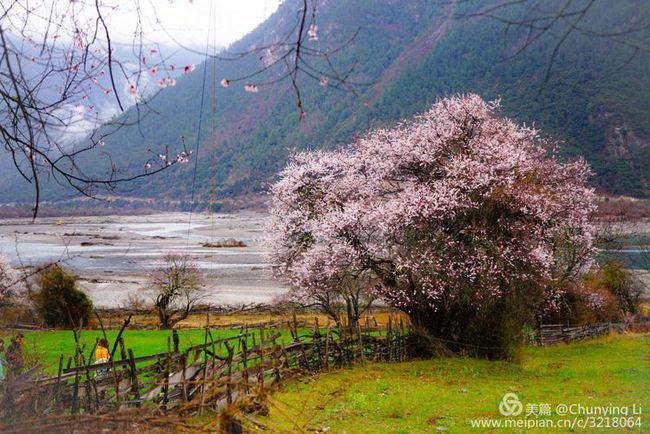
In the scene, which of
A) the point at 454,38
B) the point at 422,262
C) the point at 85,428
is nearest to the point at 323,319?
the point at 422,262

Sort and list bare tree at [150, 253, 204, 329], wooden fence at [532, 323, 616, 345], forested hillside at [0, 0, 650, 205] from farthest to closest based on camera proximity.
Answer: bare tree at [150, 253, 204, 329] < wooden fence at [532, 323, 616, 345] < forested hillside at [0, 0, 650, 205]

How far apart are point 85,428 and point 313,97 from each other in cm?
15214

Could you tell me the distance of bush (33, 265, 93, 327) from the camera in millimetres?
27578

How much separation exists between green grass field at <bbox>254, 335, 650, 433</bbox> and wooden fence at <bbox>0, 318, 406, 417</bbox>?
0.60 meters

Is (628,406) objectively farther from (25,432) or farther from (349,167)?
(349,167)

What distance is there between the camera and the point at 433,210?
1495 centimetres

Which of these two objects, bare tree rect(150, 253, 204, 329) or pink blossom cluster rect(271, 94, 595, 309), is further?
bare tree rect(150, 253, 204, 329)

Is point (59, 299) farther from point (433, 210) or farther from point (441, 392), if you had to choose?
point (441, 392)

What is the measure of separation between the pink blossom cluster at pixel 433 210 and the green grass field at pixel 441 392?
217 cm

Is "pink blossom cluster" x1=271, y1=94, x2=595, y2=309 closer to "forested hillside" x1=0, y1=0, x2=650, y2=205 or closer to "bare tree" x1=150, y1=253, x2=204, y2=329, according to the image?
"forested hillside" x1=0, y1=0, x2=650, y2=205

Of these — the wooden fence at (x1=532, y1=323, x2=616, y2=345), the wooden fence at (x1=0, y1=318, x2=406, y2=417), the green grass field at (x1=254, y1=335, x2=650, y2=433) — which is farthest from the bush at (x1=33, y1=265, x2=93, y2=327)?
the wooden fence at (x1=532, y1=323, x2=616, y2=345)

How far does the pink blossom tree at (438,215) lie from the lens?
14.9m

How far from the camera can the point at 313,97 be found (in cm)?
15150

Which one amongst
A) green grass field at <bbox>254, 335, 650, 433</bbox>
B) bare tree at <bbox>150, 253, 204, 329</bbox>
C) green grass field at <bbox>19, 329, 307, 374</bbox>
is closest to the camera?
green grass field at <bbox>254, 335, 650, 433</bbox>
